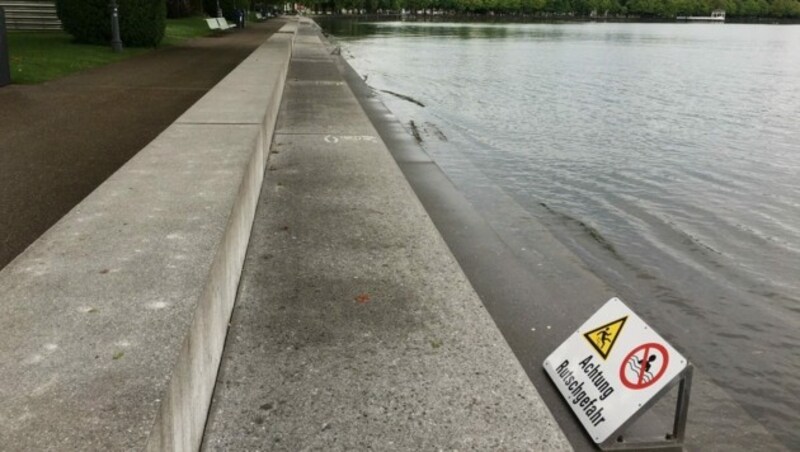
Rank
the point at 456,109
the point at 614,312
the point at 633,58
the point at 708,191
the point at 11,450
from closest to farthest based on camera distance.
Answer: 1. the point at 11,450
2. the point at 614,312
3. the point at 708,191
4. the point at 456,109
5. the point at 633,58

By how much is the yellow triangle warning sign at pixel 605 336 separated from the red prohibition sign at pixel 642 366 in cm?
15

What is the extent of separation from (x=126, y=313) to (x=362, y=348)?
127cm

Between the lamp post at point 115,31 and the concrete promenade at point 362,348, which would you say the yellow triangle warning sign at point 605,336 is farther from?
the lamp post at point 115,31

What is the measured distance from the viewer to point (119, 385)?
2.69 metres

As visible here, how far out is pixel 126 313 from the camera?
3.31 m

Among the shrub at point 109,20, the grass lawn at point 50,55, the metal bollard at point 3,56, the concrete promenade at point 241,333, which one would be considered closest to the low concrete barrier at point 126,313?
the concrete promenade at point 241,333

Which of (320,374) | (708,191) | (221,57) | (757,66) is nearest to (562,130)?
(708,191)

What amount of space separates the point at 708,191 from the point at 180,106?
366 inches

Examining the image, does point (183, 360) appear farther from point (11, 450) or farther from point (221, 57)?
point (221, 57)

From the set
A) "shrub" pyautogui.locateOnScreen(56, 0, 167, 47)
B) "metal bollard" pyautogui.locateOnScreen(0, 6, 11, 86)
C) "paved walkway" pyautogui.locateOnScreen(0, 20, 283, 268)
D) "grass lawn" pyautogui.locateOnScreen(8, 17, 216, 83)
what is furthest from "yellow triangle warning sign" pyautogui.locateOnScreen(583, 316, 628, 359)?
"shrub" pyautogui.locateOnScreen(56, 0, 167, 47)

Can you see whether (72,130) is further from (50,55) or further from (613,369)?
(50,55)

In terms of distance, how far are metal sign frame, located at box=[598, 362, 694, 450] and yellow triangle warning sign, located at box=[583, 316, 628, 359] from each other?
16.0 inches

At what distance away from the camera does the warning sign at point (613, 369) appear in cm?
349

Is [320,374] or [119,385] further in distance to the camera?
[320,374]
